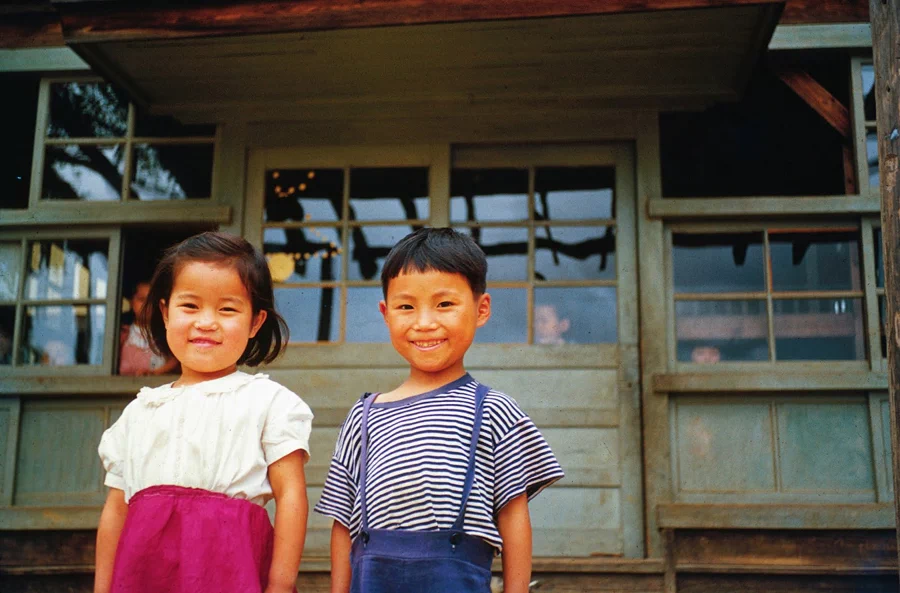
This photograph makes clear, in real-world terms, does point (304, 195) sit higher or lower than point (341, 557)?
higher

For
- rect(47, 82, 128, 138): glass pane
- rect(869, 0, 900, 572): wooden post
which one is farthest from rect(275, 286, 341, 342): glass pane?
rect(869, 0, 900, 572): wooden post

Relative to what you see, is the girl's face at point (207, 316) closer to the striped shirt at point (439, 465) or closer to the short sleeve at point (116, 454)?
the short sleeve at point (116, 454)

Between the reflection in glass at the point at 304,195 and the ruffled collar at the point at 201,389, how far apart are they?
2610 mm

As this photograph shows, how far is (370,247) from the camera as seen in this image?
188 inches

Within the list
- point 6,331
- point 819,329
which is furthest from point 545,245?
point 6,331

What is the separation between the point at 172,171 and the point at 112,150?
364 mm

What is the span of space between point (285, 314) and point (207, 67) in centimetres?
136

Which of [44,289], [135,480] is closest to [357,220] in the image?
[44,289]

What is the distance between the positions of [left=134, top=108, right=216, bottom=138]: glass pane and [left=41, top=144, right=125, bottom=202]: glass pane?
16 centimetres

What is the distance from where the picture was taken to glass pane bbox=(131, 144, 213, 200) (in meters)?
4.87

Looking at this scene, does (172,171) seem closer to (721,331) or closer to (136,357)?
(136,357)

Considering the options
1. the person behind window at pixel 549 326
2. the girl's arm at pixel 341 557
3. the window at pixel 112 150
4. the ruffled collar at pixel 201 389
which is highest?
the window at pixel 112 150

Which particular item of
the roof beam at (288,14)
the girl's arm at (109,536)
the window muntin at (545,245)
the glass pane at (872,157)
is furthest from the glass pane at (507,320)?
the girl's arm at (109,536)

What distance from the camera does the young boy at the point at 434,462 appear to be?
79.1 inches
